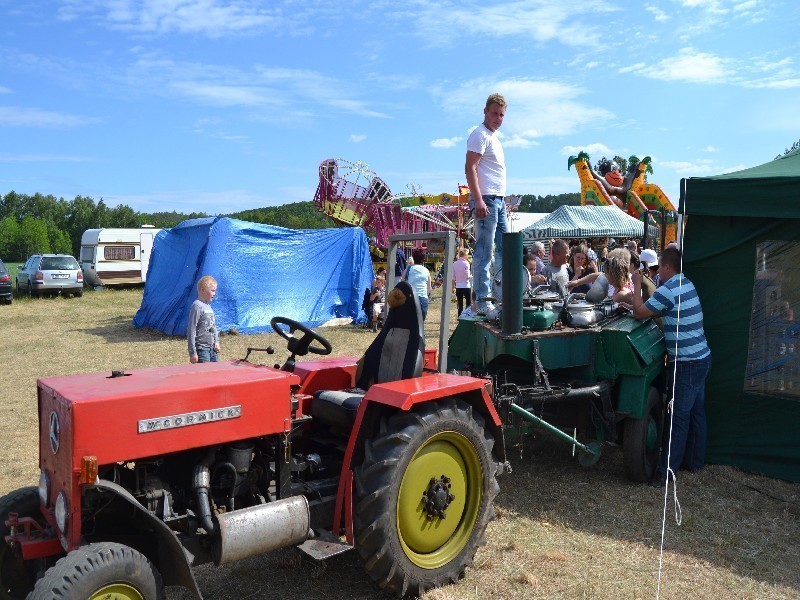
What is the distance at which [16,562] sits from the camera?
120 inches

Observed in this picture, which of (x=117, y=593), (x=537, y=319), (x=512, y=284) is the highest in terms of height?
(x=512, y=284)

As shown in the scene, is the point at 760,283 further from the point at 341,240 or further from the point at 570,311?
the point at 341,240

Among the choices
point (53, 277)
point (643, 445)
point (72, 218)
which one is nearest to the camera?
point (643, 445)

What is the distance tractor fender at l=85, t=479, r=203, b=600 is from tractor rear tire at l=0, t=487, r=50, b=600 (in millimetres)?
597

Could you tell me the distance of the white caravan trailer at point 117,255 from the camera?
25.9 meters

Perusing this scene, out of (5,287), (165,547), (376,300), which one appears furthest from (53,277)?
(165,547)

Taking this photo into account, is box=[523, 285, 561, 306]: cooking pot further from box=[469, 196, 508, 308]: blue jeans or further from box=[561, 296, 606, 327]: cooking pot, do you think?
box=[469, 196, 508, 308]: blue jeans

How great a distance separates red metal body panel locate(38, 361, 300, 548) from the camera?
269 centimetres

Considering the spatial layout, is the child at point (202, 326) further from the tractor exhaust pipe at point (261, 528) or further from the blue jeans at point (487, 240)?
the tractor exhaust pipe at point (261, 528)

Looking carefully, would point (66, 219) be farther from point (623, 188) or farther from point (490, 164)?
point (490, 164)

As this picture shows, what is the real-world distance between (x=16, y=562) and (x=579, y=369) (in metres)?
3.83

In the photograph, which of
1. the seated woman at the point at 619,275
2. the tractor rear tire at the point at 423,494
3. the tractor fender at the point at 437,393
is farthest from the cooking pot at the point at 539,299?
the tractor rear tire at the point at 423,494

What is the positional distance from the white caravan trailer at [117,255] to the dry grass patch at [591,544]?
20.6m

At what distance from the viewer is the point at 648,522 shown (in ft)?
14.6
